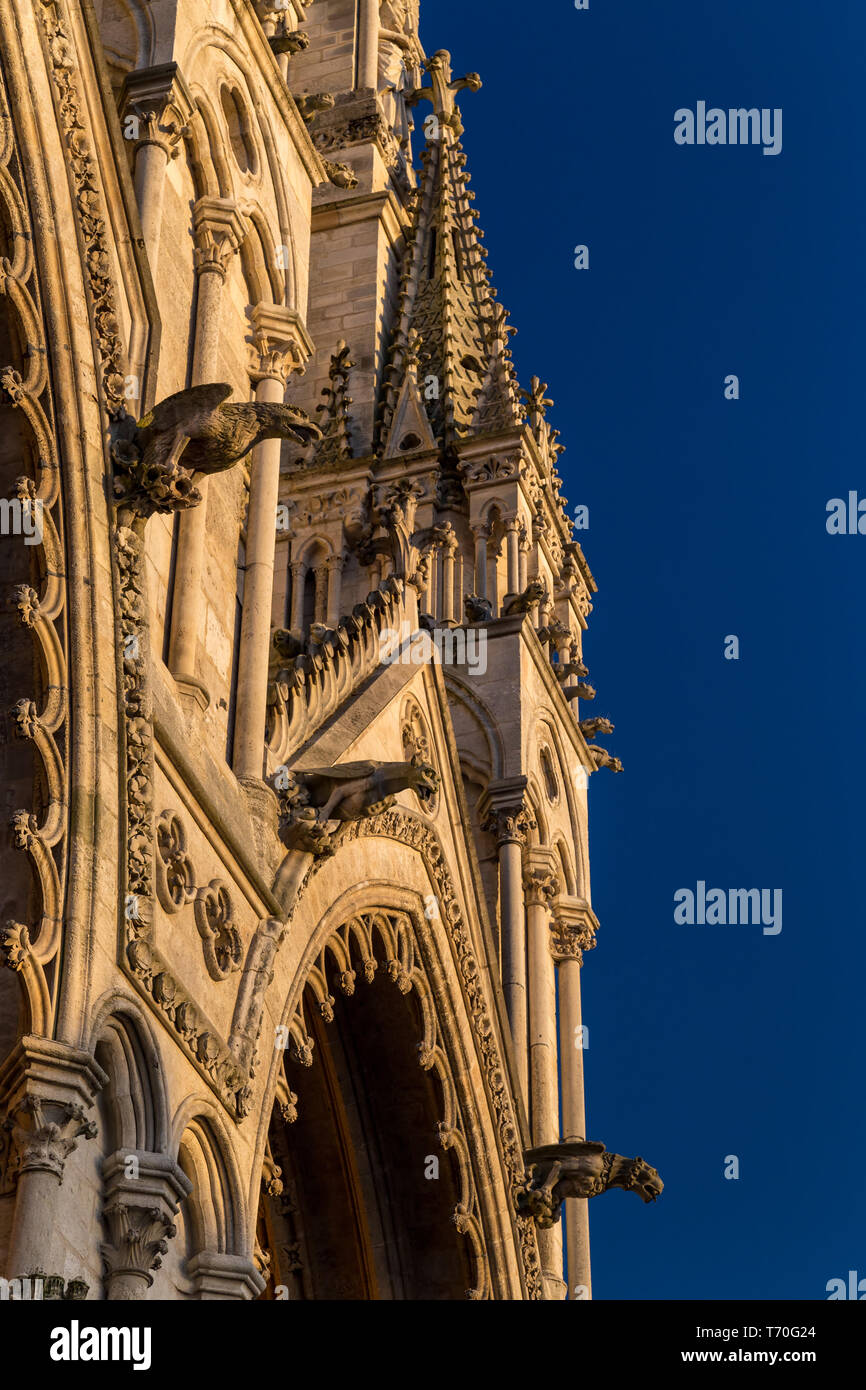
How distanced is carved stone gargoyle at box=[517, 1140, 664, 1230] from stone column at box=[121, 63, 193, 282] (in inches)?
333

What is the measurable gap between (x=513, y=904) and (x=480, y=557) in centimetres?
461

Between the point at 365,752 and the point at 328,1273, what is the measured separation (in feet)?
14.2

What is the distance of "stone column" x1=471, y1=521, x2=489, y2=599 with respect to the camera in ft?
80.6

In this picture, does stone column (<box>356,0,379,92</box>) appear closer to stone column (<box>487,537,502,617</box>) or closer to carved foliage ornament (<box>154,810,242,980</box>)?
stone column (<box>487,537,502,617</box>)

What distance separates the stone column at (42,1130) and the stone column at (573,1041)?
11.5 m

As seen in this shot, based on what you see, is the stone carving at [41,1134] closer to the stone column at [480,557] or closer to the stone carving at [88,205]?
the stone carving at [88,205]

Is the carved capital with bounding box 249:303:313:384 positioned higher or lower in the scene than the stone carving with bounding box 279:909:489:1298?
higher

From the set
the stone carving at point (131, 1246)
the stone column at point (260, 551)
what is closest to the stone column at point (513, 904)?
the stone column at point (260, 551)

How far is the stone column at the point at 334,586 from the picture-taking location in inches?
943

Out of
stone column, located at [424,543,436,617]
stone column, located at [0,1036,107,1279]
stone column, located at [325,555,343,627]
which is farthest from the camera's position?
stone column, located at [424,543,436,617]

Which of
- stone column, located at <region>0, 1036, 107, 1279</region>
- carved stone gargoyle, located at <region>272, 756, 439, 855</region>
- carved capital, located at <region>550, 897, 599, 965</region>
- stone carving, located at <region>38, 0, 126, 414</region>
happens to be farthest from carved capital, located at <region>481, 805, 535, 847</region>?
stone column, located at <region>0, 1036, 107, 1279</region>

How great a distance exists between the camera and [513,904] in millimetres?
21734
